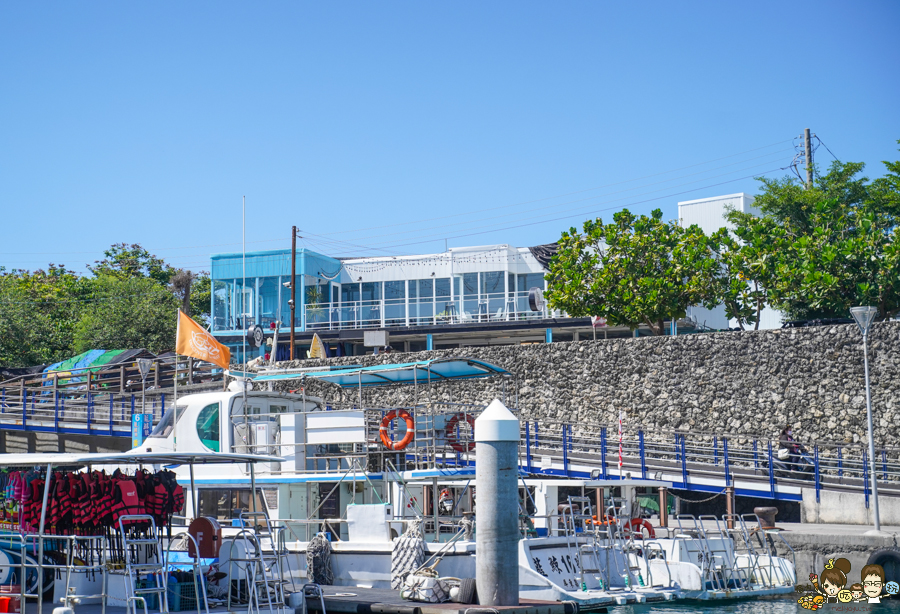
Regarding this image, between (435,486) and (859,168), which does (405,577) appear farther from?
(859,168)

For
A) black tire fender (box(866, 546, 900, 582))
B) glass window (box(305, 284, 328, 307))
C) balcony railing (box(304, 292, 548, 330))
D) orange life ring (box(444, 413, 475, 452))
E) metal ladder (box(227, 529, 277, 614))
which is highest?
glass window (box(305, 284, 328, 307))

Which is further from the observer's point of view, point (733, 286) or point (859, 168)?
point (859, 168)

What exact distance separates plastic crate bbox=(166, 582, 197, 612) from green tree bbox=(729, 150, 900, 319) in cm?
2216

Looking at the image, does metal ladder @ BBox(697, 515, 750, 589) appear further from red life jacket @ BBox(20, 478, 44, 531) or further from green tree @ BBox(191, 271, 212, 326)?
green tree @ BBox(191, 271, 212, 326)

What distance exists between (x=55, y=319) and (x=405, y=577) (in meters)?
40.9

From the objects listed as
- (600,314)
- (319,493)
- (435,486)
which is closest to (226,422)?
(319,493)

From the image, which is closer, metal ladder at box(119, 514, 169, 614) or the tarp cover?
metal ladder at box(119, 514, 169, 614)

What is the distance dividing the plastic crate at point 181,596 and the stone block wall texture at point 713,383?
14.5 metres

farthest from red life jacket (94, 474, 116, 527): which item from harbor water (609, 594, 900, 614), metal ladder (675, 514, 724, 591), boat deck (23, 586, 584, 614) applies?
metal ladder (675, 514, 724, 591)

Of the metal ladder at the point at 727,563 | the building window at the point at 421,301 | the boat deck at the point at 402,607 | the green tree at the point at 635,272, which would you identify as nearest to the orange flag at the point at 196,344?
the boat deck at the point at 402,607

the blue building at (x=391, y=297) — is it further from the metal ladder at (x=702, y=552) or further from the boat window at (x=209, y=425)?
the metal ladder at (x=702, y=552)

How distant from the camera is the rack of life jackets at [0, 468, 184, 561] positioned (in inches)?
451

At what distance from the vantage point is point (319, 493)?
16422 mm

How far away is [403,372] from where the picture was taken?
1820cm
